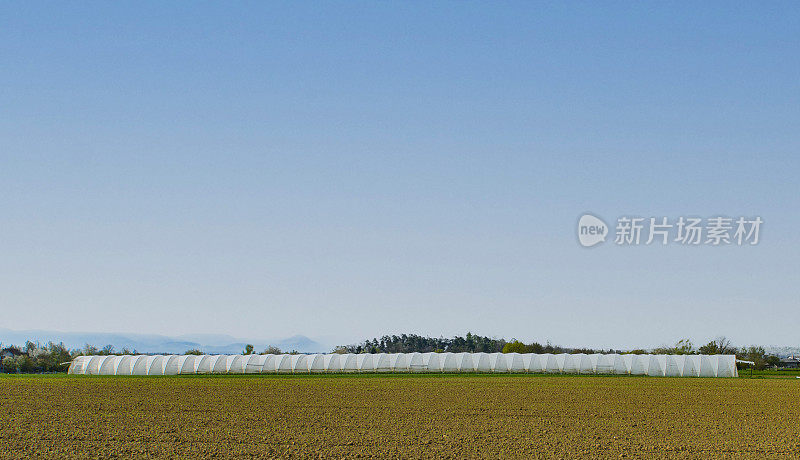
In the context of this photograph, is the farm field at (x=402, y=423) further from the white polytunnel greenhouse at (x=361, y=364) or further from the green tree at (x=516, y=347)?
the green tree at (x=516, y=347)

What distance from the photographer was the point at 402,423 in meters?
25.8

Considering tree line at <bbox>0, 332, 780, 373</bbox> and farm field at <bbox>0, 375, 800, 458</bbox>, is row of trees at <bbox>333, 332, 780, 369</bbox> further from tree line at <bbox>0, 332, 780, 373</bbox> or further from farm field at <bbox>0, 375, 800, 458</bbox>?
farm field at <bbox>0, 375, 800, 458</bbox>

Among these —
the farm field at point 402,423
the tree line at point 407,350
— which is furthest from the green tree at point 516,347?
the farm field at point 402,423

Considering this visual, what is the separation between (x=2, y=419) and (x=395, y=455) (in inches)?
634

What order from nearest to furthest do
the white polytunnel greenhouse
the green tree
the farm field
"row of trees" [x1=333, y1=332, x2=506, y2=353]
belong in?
Result: the farm field
the white polytunnel greenhouse
the green tree
"row of trees" [x1=333, y1=332, x2=506, y2=353]

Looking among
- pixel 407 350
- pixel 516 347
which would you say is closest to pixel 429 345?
pixel 407 350

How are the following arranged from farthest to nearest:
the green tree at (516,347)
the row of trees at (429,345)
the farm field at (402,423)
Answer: the row of trees at (429,345) → the green tree at (516,347) → the farm field at (402,423)

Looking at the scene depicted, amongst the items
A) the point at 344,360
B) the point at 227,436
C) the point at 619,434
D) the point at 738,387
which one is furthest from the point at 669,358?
the point at 227,436

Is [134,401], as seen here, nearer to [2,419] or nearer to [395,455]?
[2,419]

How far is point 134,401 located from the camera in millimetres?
35125

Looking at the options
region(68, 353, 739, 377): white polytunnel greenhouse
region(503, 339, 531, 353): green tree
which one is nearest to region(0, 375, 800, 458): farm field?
region(68, 353, 739, 377): white polytunnel greenhouse

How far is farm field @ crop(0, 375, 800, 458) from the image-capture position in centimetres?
1995

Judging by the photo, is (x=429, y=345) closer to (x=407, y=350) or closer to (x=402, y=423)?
(x=407, y=350)

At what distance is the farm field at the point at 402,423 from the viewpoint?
20.0 m
